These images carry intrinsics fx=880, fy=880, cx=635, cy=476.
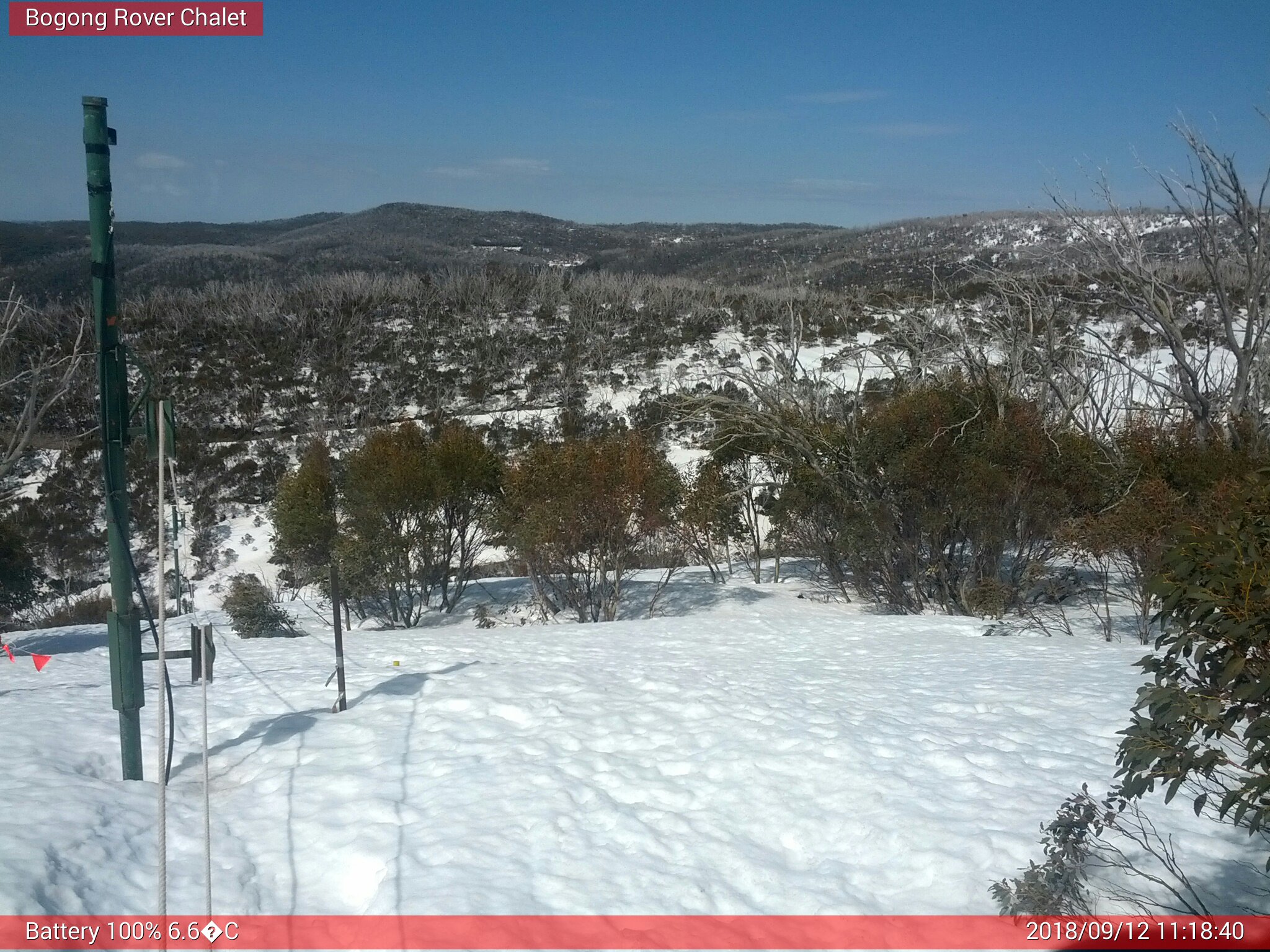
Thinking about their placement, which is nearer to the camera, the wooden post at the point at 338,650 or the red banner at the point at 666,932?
the red banner at the point at 666,932

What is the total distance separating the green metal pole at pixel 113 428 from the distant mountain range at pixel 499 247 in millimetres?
35923

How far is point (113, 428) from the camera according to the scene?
4.55 m

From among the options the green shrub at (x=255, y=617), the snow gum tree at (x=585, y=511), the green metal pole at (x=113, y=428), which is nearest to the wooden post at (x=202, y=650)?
the green metal pole at (x=113, y=428)

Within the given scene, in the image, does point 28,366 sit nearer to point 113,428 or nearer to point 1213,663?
point 113,428

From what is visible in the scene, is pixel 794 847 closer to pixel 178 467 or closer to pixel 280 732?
pixel 280 732

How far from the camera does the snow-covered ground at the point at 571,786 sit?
4.02m

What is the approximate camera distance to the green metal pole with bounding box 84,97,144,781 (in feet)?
14.6

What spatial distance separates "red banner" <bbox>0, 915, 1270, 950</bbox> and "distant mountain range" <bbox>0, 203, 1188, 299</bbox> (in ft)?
119

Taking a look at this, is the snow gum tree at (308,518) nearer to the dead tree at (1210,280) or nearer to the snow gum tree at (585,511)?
the snow gum tree at (585,511)

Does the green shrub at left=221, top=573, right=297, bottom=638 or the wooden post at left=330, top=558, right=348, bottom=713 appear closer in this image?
the wooden post at left=330, top=558, right=348, bottom=713

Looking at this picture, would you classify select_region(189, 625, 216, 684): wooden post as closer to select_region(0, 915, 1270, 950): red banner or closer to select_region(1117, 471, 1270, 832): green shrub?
select_region(0, 915, 1270, 950): red banner

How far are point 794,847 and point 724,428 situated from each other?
11372mm

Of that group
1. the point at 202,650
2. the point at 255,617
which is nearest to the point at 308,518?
the point at 255,617

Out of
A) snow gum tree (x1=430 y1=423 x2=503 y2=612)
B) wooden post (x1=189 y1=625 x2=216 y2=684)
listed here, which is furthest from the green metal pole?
snow gum tree (x1=430 y1=423 x2=503 y2=612)
